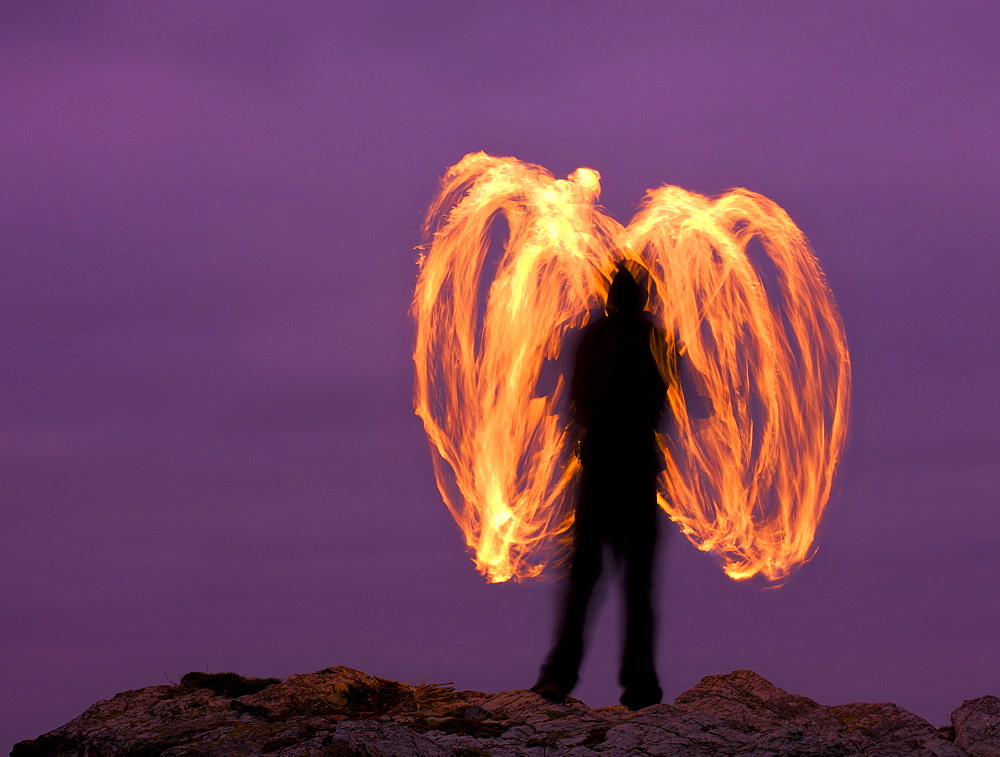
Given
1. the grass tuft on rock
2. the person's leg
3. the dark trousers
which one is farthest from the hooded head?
the grass tuft on rock

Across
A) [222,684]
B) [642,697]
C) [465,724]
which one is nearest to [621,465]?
[642,697]

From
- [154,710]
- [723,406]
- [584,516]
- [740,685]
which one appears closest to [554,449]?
[584,516]

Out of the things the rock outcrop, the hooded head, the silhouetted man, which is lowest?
the rock outcrop

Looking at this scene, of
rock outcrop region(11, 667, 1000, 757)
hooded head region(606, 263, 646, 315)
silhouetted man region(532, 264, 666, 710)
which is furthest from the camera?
hooded head region(606, 263, 646, 315)

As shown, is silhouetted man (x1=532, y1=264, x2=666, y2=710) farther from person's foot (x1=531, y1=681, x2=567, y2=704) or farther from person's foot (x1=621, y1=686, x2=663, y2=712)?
person's foot (x1=531, y1=681, x2=567, y2=704)

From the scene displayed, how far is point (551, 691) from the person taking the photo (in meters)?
14.2

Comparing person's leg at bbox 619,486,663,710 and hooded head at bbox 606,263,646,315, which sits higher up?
hooded head at bbox 606,263,646,315

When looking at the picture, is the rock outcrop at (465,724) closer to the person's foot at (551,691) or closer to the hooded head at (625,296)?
the person's foot at (551,691)

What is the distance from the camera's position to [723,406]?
602 inches

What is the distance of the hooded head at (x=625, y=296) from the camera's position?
15.0 m

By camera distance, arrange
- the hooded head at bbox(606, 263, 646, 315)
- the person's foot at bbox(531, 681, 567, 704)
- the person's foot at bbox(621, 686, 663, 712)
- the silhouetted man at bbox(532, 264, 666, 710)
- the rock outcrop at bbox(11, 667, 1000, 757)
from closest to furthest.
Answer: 1. the rock outcrop at bbox(11, 667, 1000, 757)
2. the person's foot at bbox(531, 681, 567, 704)
3. the person's foot at bbox(621, 686, 663, 712)
4. the silhouetted man at bbox(532, 264, 666, 710)
5. the hooded head at bbox(606, 263, 646, 315)

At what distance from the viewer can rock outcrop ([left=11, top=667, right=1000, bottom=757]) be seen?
12156mm

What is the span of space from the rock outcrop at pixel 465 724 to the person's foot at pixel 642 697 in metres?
0.15

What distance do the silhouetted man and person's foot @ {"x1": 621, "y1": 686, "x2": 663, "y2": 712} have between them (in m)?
0.07
